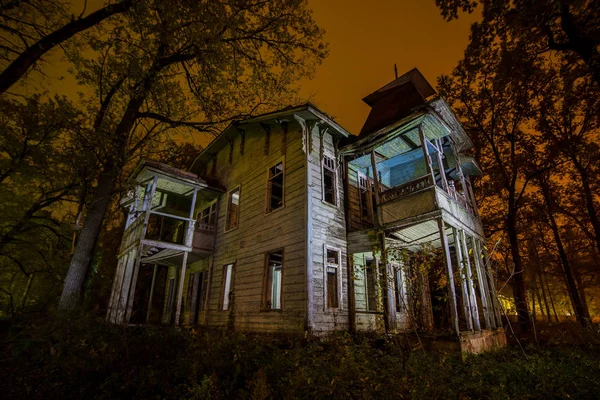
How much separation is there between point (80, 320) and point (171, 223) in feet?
41.9

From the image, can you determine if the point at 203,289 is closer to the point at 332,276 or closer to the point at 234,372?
the point at 332,276

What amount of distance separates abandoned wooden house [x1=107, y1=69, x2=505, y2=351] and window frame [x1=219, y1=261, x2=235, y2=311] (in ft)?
0.16

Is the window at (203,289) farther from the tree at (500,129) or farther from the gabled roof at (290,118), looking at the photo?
the tree at (500,129)

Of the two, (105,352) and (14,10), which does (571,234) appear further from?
(14,10)

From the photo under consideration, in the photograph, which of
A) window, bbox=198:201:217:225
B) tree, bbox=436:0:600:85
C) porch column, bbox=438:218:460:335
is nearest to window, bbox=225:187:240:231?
window, bbox=198:201:217:225

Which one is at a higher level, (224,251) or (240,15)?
(240,15)

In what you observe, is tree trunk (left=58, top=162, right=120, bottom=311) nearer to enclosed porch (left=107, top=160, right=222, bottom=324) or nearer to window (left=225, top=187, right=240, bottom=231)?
enclosed porch (left=107, top=160, right=222, bottom=324)

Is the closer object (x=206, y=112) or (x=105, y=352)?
(x=105, y=352)

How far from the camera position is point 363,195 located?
1280 centimetres

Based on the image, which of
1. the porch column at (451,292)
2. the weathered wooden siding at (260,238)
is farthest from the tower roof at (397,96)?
the porch column at (451,292)

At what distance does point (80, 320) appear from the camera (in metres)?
7.46

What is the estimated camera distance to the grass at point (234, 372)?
156 inches

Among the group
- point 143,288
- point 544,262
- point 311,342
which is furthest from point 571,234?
point 143,288

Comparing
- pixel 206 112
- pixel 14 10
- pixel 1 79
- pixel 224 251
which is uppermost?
pixel 206 112
